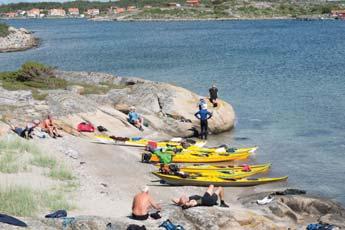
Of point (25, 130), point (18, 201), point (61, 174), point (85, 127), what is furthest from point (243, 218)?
point (85, 127)

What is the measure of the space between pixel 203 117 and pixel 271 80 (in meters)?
22.7

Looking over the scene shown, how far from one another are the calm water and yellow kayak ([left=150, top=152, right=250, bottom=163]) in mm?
1181

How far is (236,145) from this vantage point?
31156 millimetres

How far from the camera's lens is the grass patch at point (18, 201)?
16906mm

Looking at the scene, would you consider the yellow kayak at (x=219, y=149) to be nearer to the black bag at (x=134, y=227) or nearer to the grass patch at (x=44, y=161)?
the grass patch at (x=44, y=161)

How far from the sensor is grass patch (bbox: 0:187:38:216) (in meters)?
16.9

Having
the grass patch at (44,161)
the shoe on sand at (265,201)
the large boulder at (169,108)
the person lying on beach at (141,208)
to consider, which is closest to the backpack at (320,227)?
the shoe on sand at (265,201)

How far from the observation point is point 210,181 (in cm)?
2309

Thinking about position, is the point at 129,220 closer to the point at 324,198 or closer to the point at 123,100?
the point at 324,198

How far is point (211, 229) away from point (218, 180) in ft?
22.6

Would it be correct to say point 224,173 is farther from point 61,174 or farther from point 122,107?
point 122,107

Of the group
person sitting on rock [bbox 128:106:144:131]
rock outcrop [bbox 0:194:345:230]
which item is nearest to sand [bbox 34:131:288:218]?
rock outcrop [bbox 0:194:345:230]

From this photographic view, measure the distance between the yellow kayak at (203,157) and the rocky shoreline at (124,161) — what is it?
5.44 ft

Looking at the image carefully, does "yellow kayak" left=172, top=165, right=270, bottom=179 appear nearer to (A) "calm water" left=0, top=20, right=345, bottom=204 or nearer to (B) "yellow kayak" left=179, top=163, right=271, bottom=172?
(B) "yellow kayak" left=179, top=163, right=271, bottom=172
